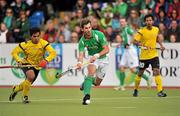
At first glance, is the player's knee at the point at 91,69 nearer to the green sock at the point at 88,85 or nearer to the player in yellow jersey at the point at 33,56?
the green sock at the point at 88,85

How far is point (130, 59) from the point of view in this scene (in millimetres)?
18750

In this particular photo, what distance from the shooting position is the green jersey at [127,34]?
18.4 m

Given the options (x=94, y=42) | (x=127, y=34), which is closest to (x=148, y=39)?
(x=127, y=34)

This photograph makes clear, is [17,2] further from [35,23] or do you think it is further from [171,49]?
[171,49]

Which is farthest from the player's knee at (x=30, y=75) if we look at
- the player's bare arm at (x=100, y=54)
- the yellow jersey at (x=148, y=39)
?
the yellow jersey at (x=148, y=39)

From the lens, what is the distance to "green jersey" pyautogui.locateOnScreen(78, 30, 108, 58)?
45.5 feet

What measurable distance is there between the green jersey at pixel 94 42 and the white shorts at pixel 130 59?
471 cm

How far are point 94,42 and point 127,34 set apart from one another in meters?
4.56

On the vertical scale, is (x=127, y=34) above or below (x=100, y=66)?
above

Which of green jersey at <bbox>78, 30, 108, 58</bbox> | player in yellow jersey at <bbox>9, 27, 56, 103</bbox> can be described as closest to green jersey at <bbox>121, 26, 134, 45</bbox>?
green jersey at <bbox>78, 30, 108, 58</bbox>

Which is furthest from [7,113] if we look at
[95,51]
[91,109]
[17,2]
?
[17,2]

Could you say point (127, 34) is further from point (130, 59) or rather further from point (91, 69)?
point (91, 69)

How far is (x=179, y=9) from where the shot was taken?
20.6 metres

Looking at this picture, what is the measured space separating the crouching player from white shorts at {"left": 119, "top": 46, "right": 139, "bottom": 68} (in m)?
4.42
